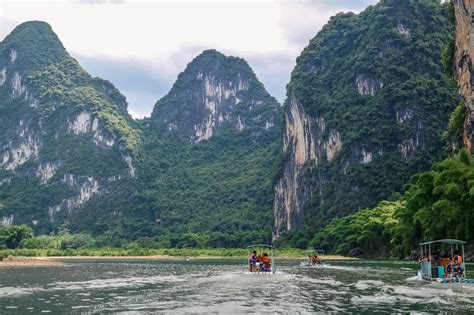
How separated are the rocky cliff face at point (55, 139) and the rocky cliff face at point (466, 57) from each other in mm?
133027

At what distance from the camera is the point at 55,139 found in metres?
184

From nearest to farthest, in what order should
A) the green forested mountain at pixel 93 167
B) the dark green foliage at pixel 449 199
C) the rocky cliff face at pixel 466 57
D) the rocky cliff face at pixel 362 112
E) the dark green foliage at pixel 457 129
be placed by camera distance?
1. the dark green foliage at pixel 449 199
2. the rocky cliff face at pixel 466 57
3. the dark green foliage at pixel 457 129
4. the rocky cliff face at pixel 362 112
5. the green forested mountain at pixel 93 167

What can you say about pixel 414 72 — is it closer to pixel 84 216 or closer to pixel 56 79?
pixel 84 216

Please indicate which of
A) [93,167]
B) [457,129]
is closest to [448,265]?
[457,129]

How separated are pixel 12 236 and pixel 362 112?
70.4 meters

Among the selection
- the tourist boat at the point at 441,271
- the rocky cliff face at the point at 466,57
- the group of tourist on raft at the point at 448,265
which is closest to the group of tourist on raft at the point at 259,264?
the tourist boat at the point at 441,271

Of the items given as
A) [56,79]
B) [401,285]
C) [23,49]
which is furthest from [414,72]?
[23,49]

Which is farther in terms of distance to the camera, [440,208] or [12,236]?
[12,236]

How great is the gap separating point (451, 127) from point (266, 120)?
145607 millimetres

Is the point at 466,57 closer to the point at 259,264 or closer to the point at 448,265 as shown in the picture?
the point at 448,265

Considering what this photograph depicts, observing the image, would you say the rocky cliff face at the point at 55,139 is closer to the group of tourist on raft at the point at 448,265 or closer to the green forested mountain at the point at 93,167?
the green forested mountain at the point at 93,167

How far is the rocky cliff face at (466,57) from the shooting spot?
45.0m

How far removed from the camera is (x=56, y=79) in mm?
190875

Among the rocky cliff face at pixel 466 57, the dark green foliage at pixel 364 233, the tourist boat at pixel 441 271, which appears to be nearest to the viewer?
the tourist boat at pixel 441 271
